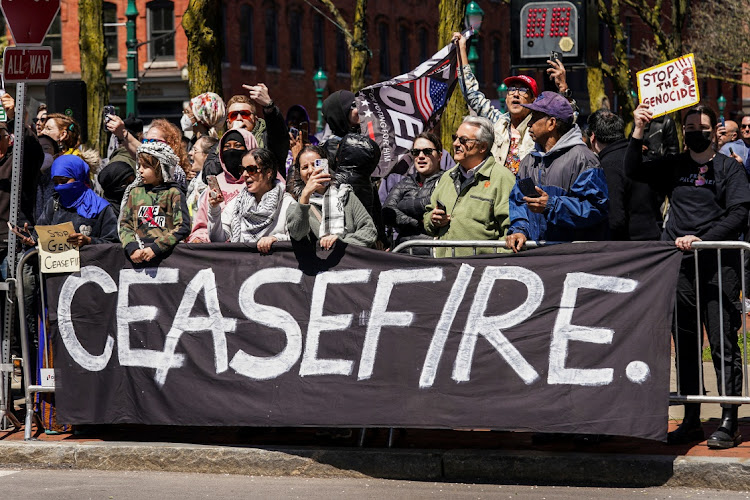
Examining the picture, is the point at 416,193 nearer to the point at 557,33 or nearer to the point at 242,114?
the point at 242,114

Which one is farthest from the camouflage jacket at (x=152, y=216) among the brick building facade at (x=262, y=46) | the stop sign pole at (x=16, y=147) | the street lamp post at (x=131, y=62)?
the brick building facade at (x=262, y=46)

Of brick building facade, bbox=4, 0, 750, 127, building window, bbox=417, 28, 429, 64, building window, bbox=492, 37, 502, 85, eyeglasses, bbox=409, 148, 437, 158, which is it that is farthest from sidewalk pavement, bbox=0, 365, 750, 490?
building window, bbox=492, 37, 502, 85

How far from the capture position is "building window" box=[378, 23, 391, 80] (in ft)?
193

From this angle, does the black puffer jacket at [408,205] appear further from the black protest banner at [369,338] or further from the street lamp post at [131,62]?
the street lamp post at [131,62]

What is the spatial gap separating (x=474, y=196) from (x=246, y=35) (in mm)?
43585

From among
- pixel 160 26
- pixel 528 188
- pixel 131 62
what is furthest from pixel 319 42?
pixel 528 188

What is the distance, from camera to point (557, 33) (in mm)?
11602

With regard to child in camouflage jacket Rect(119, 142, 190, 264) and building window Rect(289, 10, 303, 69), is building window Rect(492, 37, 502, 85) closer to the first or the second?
building window Rect(289, 10, 303, 69)

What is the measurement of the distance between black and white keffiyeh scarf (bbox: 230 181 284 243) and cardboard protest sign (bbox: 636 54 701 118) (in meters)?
2.34

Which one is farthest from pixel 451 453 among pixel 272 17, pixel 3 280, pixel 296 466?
pixel 272 17

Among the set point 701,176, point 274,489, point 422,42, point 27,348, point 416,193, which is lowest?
point 274,489

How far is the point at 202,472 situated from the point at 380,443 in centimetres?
112

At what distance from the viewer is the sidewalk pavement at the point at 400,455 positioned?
805cm

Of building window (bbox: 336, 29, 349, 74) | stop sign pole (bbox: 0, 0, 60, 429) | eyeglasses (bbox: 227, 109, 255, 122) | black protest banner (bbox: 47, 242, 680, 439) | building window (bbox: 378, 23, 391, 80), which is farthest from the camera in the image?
building window (bbox: 378, 23, 391, 80)
